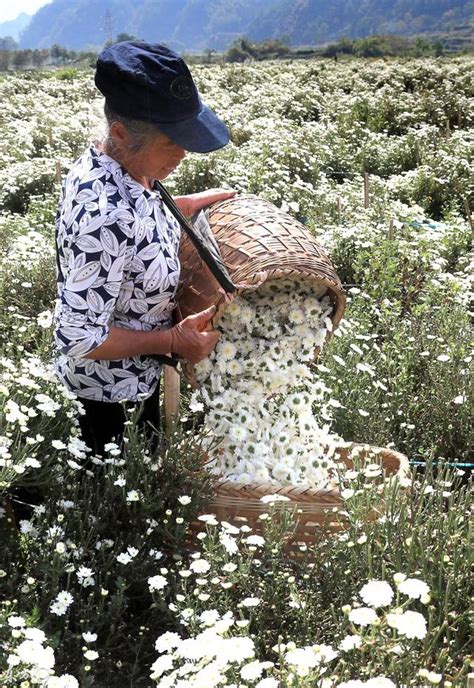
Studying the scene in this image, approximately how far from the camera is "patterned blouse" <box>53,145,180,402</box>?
2.19 m

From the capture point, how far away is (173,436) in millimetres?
2436

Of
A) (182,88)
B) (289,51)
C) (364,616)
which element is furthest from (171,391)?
(289,51)

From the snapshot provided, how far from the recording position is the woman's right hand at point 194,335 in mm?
2338

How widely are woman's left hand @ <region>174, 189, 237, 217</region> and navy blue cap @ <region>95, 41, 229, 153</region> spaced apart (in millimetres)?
584

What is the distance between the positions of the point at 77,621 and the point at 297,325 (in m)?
1.14

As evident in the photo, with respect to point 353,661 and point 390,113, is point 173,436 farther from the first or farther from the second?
point 390,113

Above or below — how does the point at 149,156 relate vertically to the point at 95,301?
above

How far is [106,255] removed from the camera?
7.22ft

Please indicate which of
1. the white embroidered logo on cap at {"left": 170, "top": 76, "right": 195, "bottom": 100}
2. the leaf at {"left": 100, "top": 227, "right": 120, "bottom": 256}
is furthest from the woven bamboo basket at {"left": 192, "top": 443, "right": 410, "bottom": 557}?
the white embroidered logo on cap at {"left": 170, "top": 76, "right": 195, "bottom": 100}

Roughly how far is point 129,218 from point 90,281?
199mm

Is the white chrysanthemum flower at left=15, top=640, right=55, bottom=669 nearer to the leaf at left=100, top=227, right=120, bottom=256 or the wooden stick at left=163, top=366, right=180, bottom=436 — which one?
the leaf at left=100, top=227, right=120, bottom=256

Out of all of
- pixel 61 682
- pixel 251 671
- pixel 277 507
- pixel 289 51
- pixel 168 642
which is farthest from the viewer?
pixel 289 51

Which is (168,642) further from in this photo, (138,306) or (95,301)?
(138,306)

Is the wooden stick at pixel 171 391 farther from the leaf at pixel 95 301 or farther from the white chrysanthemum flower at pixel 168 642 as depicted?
the white chrysanthemum flower at pixel 168 642
